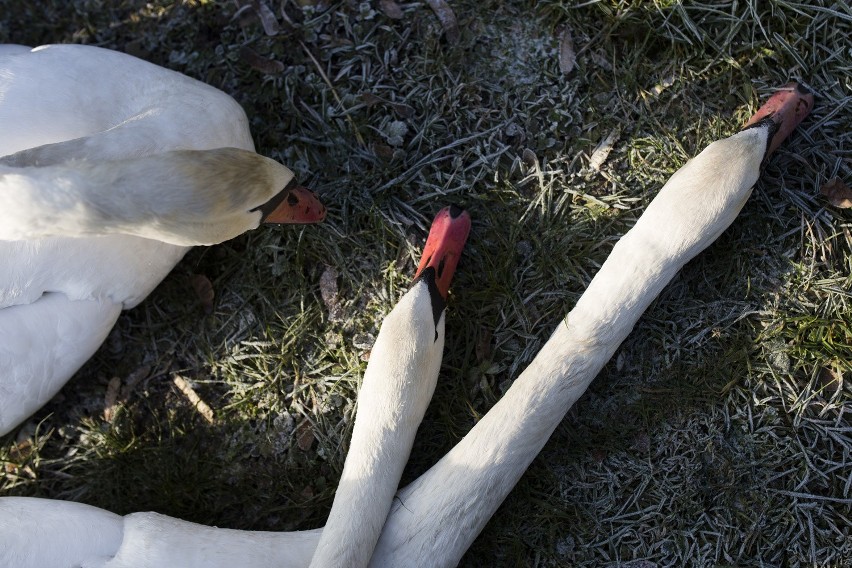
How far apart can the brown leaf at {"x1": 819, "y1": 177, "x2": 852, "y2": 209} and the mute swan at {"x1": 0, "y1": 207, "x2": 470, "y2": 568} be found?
180cm

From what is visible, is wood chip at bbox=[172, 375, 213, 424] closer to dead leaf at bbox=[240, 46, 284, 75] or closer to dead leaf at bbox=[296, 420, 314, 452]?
dead leaf at bbox=[296, 420, 314, 452]

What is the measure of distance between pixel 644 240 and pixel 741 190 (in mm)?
397

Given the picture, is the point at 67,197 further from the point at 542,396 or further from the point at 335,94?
the point at 542,396

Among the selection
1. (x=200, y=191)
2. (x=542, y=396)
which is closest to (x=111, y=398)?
(x=200, y=191)

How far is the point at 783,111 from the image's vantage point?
3082 mm

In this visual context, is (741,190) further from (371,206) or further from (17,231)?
(17,231)

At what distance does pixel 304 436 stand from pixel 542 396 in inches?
49.8

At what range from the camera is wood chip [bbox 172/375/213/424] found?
366 cm

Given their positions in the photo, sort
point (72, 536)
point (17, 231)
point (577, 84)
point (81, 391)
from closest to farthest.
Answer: point (17, 231)
point (72, 536)
point (577, 84)
point (81, 391)

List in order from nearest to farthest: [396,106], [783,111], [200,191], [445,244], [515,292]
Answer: [200,191]
[783,111]
[445,244]
[515,292]
[396,106]

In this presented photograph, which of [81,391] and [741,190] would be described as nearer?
[741,190]

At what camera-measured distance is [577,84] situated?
3.53 m

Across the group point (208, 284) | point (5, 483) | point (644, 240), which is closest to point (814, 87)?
point (644, 240)

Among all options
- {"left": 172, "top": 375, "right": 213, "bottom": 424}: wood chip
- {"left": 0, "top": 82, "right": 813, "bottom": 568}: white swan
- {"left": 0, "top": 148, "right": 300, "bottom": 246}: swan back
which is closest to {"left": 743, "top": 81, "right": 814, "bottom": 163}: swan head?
{"left": 0, "top": 82, "right": 813, "bottom": 568}: white swan
